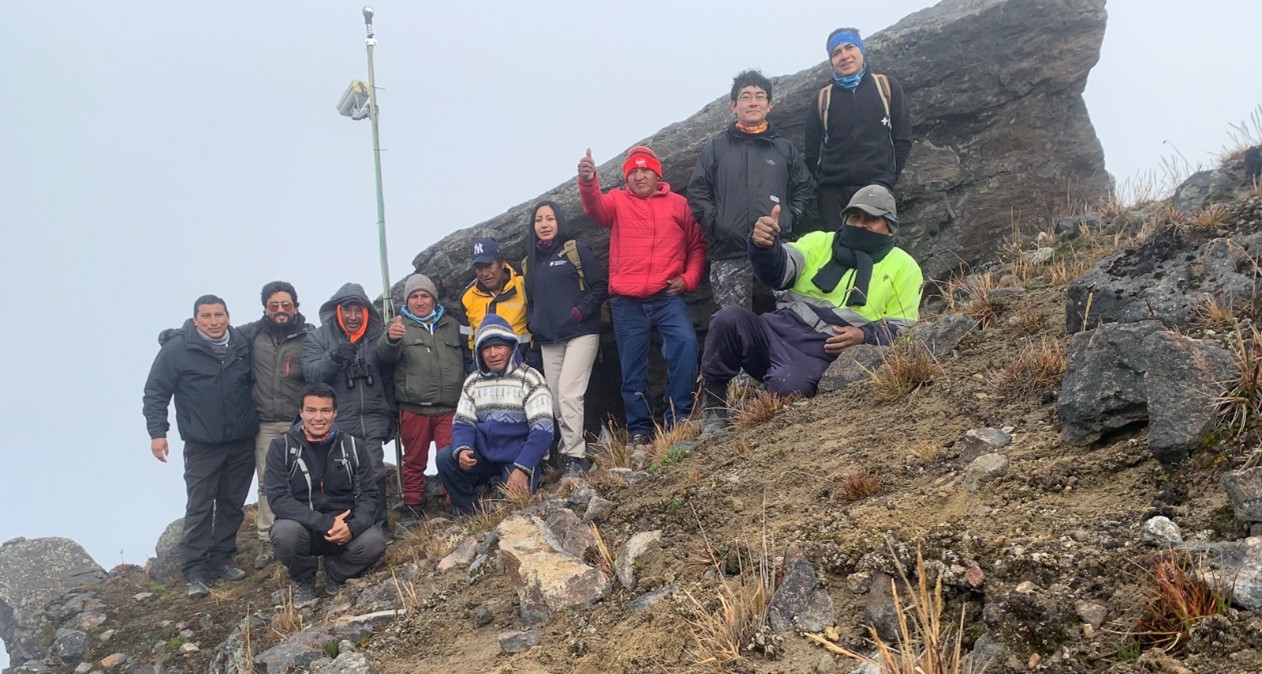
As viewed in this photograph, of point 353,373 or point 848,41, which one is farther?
point 353,373

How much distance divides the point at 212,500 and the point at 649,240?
5.42 m

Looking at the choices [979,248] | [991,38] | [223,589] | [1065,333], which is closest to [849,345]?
[1065,333]

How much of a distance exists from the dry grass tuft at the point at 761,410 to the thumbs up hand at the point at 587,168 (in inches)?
107

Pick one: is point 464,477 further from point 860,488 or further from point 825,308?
point 860,488

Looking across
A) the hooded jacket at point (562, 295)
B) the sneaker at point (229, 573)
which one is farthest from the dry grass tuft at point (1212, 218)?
the sneaker at point (229, 573)

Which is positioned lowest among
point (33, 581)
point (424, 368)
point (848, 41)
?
point (33, 581)

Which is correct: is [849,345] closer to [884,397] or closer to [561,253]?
[884,397]

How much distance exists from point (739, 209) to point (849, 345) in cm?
199

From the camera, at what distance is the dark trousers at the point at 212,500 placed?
31.0ft

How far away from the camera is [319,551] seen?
7973 mm

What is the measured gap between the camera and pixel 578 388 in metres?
9.31

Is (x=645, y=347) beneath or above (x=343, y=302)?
beneath

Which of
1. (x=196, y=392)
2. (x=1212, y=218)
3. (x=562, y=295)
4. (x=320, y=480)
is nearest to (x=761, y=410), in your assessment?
(x=562, y=295)

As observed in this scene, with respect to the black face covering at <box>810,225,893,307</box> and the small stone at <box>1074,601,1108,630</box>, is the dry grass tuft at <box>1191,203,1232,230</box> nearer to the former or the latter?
the black face covering at <box>810,225,893,307</box>
